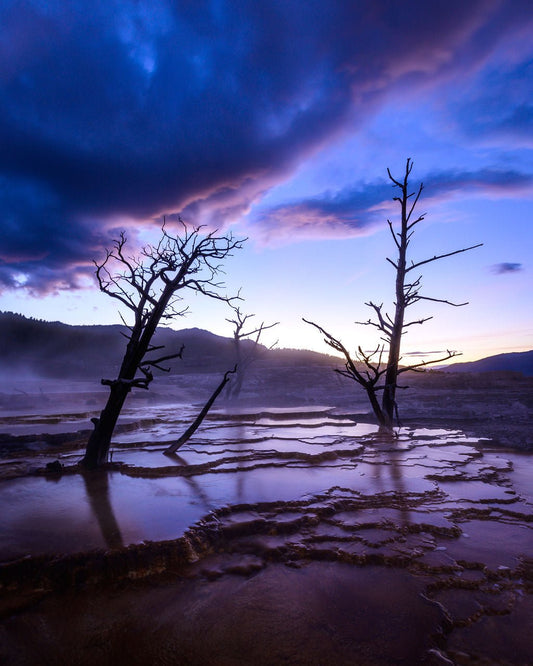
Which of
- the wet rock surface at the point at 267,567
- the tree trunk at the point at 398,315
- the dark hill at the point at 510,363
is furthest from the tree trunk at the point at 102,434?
the dark hill at the point at 510,363

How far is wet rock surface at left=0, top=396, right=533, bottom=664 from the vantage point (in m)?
2.19

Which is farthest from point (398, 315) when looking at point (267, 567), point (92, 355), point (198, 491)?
point (92, 355)

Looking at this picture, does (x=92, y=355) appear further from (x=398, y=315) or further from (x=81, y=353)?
(x=398, y=315)

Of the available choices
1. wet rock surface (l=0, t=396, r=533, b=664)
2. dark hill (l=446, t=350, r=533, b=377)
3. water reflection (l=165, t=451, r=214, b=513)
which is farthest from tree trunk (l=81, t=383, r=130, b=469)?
dark hill (l=446, t=350, r=533, b=377)

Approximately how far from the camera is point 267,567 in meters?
3.01

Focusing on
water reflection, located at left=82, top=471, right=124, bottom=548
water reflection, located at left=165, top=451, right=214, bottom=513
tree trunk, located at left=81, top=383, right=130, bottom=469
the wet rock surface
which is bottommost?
the wet rock surface

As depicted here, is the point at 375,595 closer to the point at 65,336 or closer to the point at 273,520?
the point at 273,520

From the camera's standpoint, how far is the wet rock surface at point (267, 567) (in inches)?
86.3

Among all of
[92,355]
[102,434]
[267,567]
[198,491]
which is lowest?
[267,567]

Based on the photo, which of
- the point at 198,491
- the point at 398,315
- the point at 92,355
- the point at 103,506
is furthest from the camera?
the point at 92,355

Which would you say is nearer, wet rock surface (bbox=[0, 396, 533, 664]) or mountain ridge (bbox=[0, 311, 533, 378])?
wet rock surface (bbox=[0, 396, 533, 664])

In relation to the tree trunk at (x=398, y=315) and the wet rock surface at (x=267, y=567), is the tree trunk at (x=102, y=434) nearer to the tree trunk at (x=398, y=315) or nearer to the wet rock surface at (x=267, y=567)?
the wet rock surface at (x=267, y=567)

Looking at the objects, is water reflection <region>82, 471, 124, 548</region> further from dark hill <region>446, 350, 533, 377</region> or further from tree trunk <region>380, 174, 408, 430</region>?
dark hill <region>446, 350, 533, 377</region>

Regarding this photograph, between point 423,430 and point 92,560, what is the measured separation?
9.29 meters
